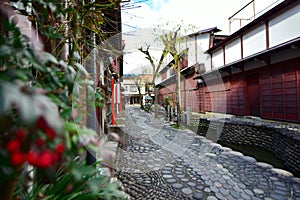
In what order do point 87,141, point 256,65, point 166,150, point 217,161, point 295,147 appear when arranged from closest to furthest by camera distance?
point 87,141
point 295,147
point 217,161
point 166,150
point 256,65

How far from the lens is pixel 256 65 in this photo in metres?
7.85

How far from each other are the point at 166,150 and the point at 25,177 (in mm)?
4017

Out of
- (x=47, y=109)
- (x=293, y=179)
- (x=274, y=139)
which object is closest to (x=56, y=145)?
(x=47, y=109)

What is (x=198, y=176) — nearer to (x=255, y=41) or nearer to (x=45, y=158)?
(x=45, y=158)

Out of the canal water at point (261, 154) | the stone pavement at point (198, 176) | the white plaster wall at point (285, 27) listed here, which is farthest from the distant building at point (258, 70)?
the stone pavement at point (198, 176)

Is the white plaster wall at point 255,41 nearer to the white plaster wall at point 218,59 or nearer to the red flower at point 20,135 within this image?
the white plaster wall at point 218,59

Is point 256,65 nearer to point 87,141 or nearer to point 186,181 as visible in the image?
point 186,181

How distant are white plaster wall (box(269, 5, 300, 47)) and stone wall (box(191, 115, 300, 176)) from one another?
3.07 meters

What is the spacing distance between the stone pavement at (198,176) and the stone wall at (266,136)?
562 mm

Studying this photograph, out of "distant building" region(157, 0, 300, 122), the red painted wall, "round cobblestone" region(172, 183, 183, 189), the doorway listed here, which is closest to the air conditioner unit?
"distant building" region(157, 0, 300, 122)

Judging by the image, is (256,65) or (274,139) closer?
(274,139)

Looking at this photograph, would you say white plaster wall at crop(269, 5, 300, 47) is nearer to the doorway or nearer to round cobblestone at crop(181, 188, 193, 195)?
the doorway

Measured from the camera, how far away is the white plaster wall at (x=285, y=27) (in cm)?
596

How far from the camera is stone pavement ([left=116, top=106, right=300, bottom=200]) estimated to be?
2590mm
